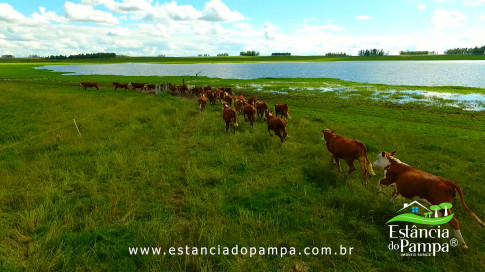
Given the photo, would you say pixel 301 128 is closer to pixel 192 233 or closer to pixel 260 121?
pixel 260 121

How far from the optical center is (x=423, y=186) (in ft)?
16.6

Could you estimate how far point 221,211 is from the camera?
5637mm

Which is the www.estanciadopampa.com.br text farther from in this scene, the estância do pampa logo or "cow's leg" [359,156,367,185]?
"cow's leg" [359,156,367,185]

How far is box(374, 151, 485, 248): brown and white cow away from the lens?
15.4 ft

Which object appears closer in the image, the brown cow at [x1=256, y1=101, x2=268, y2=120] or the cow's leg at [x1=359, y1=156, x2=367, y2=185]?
the cow's leg at [x1=359, y1=156, x2=367, y2=185]

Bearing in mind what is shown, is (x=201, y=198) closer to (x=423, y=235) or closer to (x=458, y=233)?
(x=423, y=235)

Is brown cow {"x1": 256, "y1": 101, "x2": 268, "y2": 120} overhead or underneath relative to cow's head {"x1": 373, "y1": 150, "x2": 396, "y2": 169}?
overhead

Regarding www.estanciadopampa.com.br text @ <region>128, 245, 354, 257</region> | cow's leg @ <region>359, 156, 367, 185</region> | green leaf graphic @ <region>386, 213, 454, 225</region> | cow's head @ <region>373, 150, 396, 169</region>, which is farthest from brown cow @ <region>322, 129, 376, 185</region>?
www.estanciadopampa.com.br text @ <region>128, 245, 354, 257</region>

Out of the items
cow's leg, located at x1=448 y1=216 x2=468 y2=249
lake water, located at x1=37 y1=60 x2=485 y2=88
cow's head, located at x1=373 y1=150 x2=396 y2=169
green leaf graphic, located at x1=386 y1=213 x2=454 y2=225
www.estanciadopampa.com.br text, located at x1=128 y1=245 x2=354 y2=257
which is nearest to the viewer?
Result: www.estanciadopampa.com.br text, located at x1=128 y1=245 x2=354 y2=257

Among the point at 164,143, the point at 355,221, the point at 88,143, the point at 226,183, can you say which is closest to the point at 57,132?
the point at 88,143

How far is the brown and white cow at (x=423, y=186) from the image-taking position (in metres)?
4.69

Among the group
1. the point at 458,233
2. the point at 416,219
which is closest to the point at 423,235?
the point at 416,219

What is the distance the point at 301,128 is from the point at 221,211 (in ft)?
30.9

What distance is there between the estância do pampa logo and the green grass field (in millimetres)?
179
